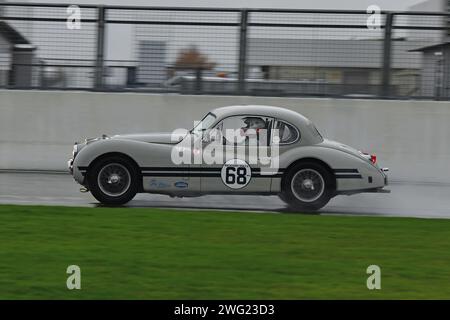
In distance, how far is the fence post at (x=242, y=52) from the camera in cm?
1677

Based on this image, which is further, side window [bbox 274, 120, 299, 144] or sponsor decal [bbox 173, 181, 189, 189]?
side window [bbox 274, 120, 299, 144]

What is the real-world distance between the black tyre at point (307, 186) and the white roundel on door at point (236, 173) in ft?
1.78

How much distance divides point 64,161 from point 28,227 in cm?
679

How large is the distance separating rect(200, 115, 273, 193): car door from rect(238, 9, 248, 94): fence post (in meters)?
4.66

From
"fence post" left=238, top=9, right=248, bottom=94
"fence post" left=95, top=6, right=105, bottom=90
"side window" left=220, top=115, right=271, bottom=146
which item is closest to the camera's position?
"side window" left=220, top=115, right=271, bottom=146

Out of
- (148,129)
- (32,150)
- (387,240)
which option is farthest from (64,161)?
(387,240)

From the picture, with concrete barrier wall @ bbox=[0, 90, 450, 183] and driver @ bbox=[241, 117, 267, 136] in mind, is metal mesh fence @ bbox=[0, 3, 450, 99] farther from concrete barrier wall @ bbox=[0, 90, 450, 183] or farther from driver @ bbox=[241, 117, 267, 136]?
driver @ bbox=[241, 117, 267, 136]

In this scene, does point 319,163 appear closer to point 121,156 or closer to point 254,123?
point 254,123

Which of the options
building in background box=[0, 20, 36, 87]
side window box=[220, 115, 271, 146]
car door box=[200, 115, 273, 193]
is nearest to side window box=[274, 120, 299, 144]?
side window box=[220, 115, 271, 146]

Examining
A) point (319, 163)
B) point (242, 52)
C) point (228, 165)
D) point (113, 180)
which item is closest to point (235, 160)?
point (228, 165)

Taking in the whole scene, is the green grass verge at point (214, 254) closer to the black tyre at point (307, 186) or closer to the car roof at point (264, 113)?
the black tyre at point (307, 186)

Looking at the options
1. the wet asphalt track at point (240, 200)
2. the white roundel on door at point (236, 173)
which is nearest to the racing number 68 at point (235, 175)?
the white roundel on door at point (236, 173)

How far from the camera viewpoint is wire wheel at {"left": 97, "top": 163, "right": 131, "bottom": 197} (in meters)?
12.0

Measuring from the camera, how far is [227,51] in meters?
16.9
